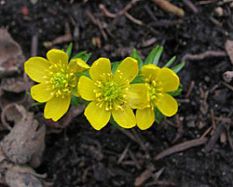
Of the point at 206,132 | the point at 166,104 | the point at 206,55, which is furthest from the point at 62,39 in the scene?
the point at 206,132

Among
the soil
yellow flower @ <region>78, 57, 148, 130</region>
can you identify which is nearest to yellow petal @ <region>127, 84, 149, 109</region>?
yellow flower @ <region>78, 57, 148, 130</region>

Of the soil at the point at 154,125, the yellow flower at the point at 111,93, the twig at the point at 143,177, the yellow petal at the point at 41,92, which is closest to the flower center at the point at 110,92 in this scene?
the yellow flower at the point at 111,93

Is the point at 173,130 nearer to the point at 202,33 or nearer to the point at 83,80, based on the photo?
the point at 202,33

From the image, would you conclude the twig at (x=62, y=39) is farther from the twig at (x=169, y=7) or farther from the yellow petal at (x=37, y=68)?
the yellow petal at (x=37, y=68)

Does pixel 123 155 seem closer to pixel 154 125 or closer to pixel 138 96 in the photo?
pixel 154 125

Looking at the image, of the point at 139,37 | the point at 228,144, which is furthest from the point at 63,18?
the point at 228,144

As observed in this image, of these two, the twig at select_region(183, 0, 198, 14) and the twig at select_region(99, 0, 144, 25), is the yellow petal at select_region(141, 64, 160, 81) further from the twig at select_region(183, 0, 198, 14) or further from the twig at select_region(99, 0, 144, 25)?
the twig at select_region(183, 0, 198, 14)
